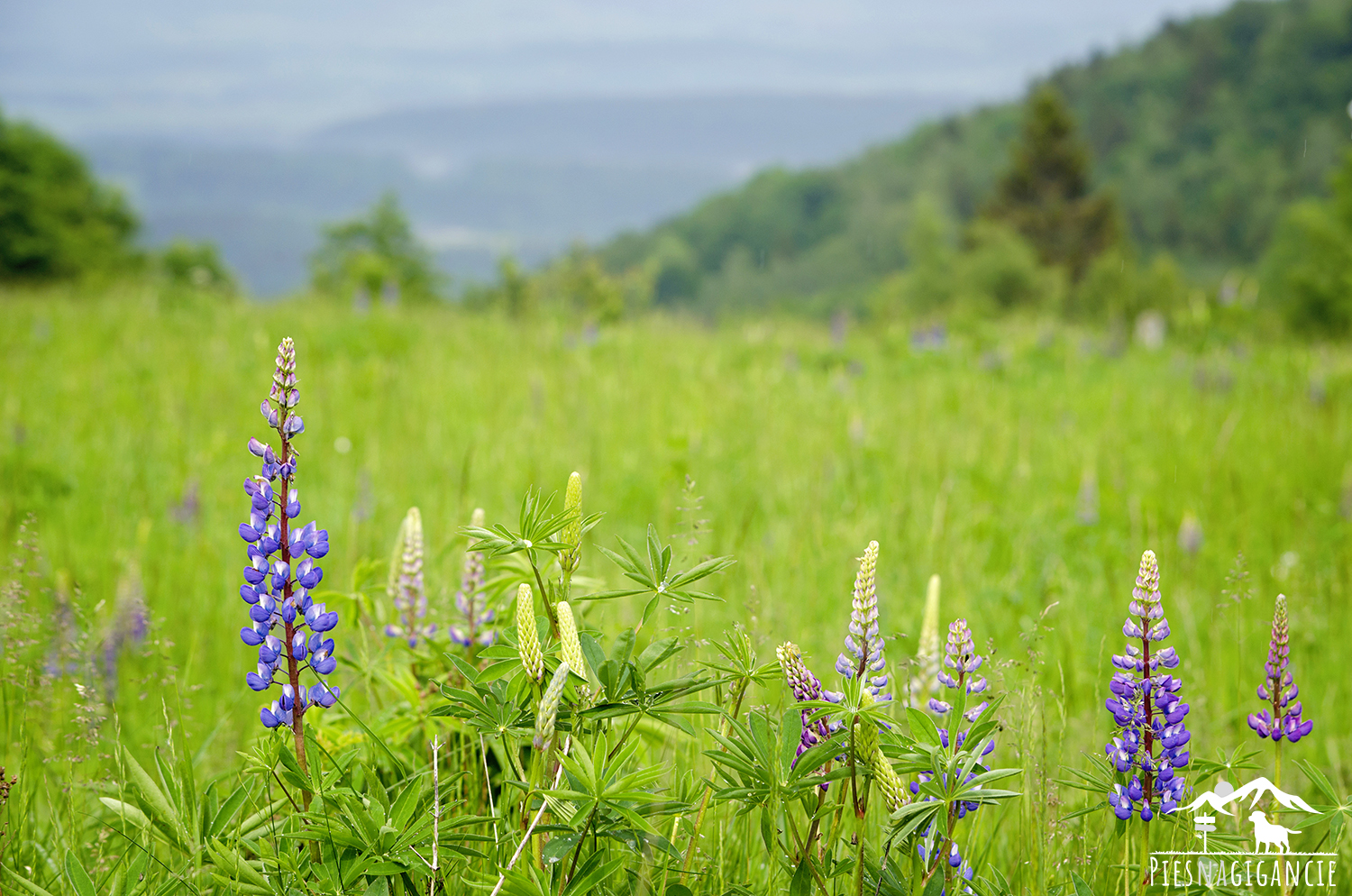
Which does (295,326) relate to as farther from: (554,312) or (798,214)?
(798,214)

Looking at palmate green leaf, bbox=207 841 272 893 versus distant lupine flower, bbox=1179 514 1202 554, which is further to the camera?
distant lupine flower, bbox=1179 514 1202 554

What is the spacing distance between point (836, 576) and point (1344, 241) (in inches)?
744

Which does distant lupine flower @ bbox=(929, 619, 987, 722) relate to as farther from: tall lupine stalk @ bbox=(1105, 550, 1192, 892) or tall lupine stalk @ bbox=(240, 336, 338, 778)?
tall lupine stalk @ bbox=(240, 336, 338, 778)

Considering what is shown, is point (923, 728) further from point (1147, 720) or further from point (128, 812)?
point (128, 812)

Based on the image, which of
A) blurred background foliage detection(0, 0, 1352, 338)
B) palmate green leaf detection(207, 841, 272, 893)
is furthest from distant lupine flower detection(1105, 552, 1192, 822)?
blurred background foliage detection(0, 0, 1352, 338)

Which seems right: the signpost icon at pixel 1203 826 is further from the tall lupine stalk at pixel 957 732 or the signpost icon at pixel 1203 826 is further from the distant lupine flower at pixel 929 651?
the distant lupine flower at pixel 929 651

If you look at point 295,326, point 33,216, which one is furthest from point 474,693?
point 33,216

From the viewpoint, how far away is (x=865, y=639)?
46.9 inches

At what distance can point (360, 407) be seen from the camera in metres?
5.47

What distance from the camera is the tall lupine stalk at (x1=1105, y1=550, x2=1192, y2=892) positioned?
1.19 m

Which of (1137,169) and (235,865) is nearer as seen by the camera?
(235,865)

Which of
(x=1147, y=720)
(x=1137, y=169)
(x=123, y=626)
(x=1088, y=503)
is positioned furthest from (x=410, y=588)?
(x=1137, y=169)

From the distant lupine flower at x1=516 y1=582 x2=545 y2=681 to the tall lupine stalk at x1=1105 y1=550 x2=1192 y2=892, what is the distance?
0.75 meters

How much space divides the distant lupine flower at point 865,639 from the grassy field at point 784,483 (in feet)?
0.37
